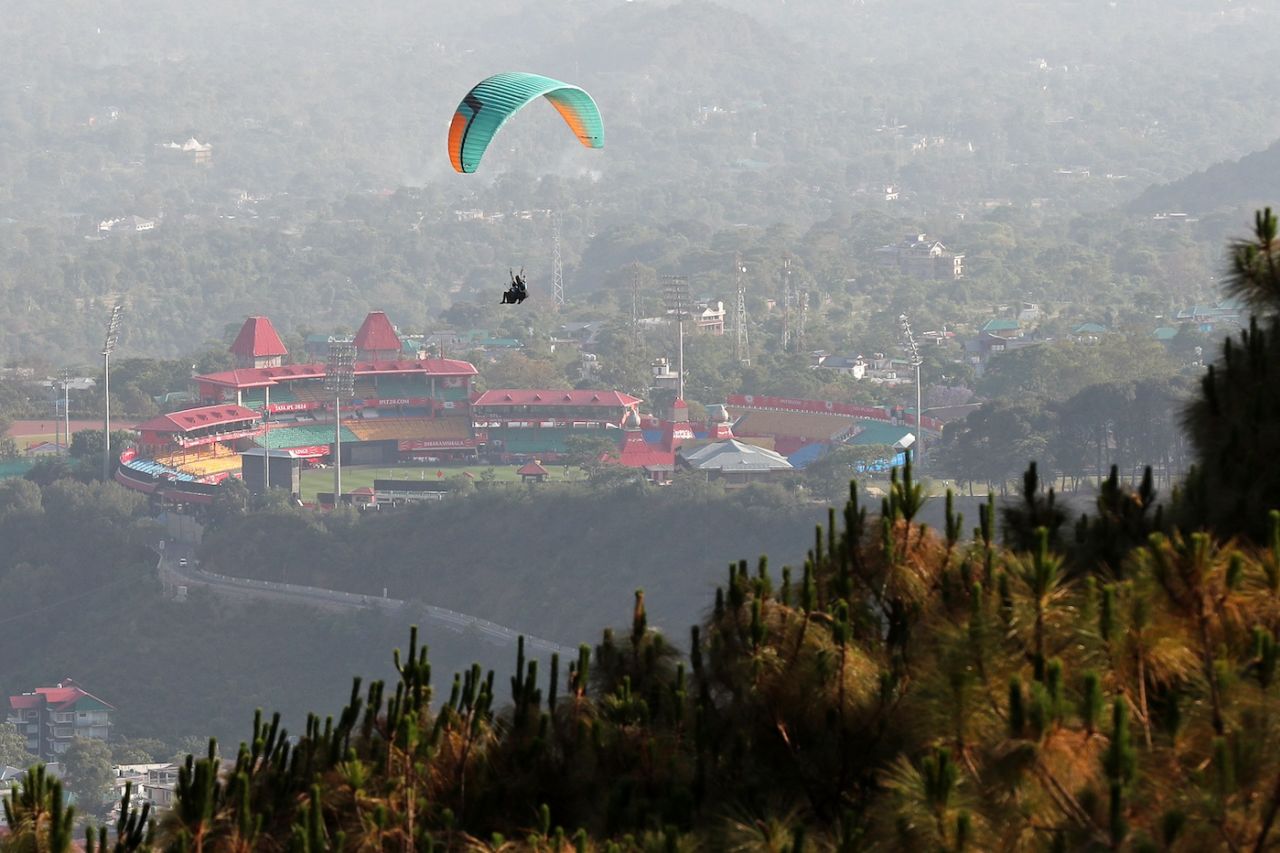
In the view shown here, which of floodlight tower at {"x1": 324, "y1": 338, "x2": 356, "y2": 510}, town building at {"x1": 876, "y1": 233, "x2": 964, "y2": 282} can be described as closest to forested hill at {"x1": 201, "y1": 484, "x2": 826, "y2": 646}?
floodlight tower at {"x1": 324, "y1": 338, "x2": 356, "y2": 510}

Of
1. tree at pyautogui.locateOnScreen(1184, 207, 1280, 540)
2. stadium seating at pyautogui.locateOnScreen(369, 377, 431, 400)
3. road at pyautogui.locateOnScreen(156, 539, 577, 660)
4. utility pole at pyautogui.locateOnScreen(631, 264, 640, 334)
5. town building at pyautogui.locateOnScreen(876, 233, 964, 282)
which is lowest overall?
road at pyautogui.locateOnScreen(156, 539, 577, 660)

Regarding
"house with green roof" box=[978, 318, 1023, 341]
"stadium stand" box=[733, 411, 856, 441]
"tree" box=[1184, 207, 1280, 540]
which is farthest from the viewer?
"house with green roof" box=[978, 318, 1023, 341]

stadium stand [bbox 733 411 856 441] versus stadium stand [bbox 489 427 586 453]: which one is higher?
stadium stand [bbox 733 411 856 441]

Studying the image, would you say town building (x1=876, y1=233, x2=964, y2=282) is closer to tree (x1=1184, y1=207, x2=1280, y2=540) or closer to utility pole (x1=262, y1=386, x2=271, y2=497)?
utility pole (x1=262, y1=386, x2=271, y2=497)

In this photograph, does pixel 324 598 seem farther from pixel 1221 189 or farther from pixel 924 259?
pixel 1221 189

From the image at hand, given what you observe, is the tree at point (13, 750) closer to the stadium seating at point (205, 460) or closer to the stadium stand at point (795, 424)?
the stadium seating at point (205, 460)

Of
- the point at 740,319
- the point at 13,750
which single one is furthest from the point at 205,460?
the point at 740,319

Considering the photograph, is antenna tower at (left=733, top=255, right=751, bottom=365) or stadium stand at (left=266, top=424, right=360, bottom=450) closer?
stadium stand at (left=266, top=424, right=360, bottom=450)
